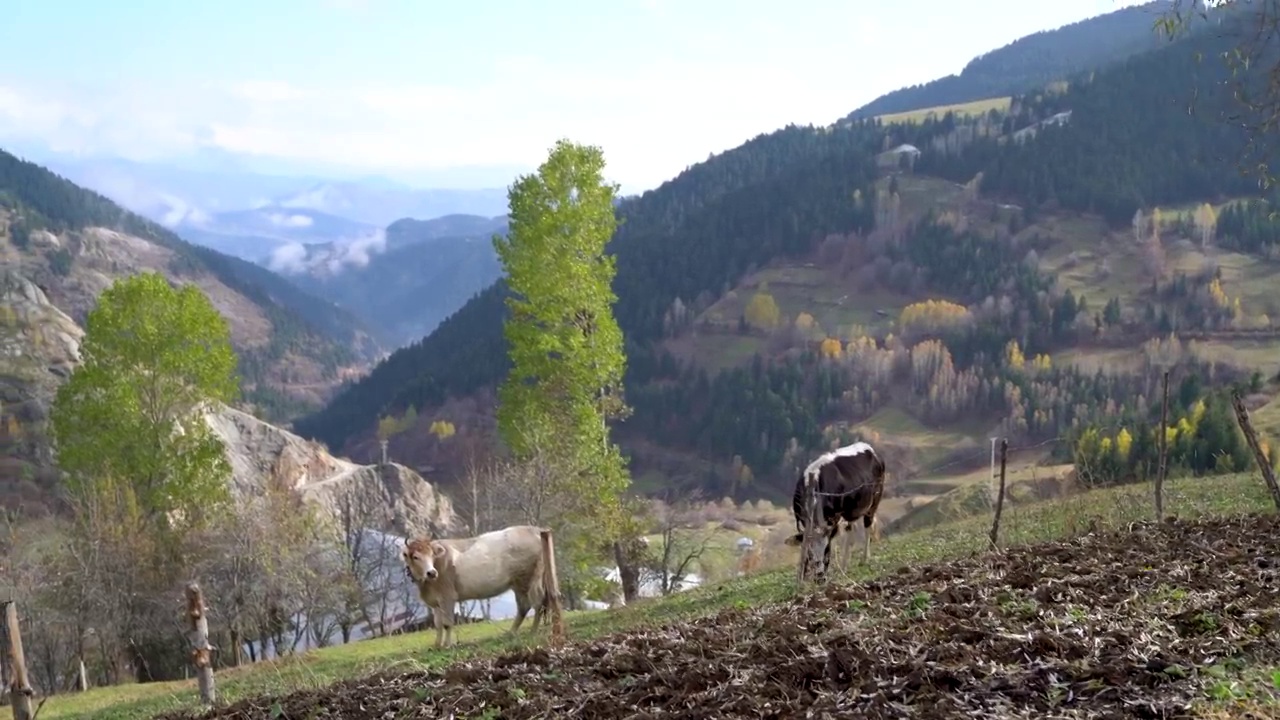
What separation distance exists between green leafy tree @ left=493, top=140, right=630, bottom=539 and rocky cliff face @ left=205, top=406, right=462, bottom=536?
29.3 meters

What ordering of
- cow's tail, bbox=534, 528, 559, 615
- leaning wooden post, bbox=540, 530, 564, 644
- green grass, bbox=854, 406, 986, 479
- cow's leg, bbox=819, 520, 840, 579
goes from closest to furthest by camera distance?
1. leaning wooden post, bbox=540, 530, 564, 644
2. cow's tail, bbox=534, 528, 559, 615
3. cow's leg, bbox=819, 520, 840, 579
4. green grass, bbox=854, 406, 986, 479

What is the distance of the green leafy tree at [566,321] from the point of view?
29.9m

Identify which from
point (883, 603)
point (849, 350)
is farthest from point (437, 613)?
point (849, 350)

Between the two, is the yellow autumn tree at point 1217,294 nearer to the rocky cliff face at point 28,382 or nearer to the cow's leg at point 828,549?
the rocky cliff face at point 28,382

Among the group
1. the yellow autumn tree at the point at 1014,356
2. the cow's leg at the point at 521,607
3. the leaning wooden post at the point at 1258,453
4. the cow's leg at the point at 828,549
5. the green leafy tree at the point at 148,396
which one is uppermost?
the green leafy tree at the point at 148,396

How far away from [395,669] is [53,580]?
108ft

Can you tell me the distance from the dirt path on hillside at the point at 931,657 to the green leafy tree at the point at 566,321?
63.9ft

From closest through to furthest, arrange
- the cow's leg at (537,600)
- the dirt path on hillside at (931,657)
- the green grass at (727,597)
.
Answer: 1. the dirt path on hillside at (931,657)
2. the green grass at (727,597)
3. the cow's leg at (537,600)

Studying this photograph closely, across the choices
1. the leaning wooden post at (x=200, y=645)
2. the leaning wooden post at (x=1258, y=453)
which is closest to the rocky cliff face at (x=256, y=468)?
the leaning wooden post at (x=200, y=645)

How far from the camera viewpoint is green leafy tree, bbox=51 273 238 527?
3341 centimetres

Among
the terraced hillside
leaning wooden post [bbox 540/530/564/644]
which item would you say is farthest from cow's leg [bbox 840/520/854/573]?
the terraced hillside

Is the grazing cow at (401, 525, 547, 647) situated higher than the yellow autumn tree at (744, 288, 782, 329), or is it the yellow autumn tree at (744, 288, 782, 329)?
the grazing cow at (401, 525, 547, 647)

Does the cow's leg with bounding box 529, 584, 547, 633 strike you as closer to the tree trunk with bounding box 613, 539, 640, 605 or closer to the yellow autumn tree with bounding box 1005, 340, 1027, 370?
the tree trunk with bounding box 613, 539, 640, 605

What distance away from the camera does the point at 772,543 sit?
74125mm
